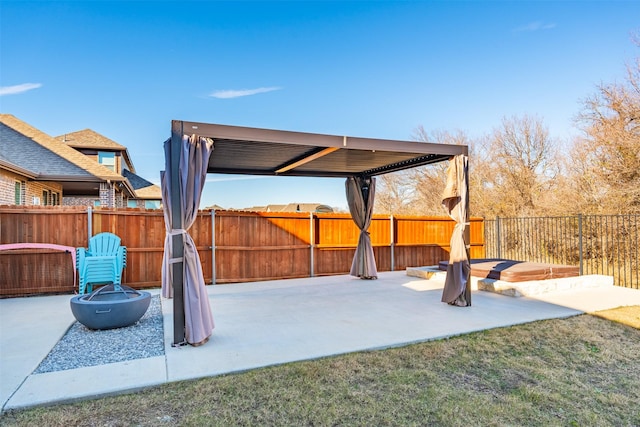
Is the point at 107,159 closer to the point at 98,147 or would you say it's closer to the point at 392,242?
the point at 98,147

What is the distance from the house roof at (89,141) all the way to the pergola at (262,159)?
12.1 m

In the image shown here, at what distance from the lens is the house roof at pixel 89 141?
1623 cm

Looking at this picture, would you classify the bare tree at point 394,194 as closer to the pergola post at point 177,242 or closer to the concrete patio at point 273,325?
the concrete patio at point 273,325

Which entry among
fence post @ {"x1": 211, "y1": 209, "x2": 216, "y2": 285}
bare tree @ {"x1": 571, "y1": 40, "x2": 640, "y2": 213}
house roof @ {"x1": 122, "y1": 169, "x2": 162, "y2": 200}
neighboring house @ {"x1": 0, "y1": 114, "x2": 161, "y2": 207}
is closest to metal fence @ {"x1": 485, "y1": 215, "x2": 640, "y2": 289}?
bare tree @ {"x1": 571, "y1": 40, "x2": 640, "y2": 213}

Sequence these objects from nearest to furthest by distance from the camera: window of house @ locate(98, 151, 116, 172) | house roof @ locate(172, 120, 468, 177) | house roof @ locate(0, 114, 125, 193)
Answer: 1. house roof @ locate(172, 120, 468, 177)
2. house roof @ locate(0, 114, 125, 193)
3. window of house @ locate(98, 151, 116, 172)

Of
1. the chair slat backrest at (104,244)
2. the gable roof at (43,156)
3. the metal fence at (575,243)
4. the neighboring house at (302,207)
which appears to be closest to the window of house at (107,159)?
the gable roof at (43,156)

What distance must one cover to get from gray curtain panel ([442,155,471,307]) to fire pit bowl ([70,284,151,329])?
435 cm

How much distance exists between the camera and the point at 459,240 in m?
5.45

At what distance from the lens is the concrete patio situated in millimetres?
2926

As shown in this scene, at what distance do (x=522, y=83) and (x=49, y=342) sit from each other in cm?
1257

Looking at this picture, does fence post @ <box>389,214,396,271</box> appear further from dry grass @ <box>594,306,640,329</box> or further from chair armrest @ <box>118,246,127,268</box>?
chair armrest @ <box>118,246,127,268</box>

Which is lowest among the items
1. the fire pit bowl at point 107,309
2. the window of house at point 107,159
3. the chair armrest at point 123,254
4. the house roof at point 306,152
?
the fire pit bowl at point 107,309

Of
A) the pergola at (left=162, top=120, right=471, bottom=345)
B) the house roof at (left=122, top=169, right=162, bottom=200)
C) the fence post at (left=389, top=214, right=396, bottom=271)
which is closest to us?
the pergola at (left=162, top=120, right=471, bottom=345)

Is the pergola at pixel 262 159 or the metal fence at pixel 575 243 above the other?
the pergola at pixel 262 159
